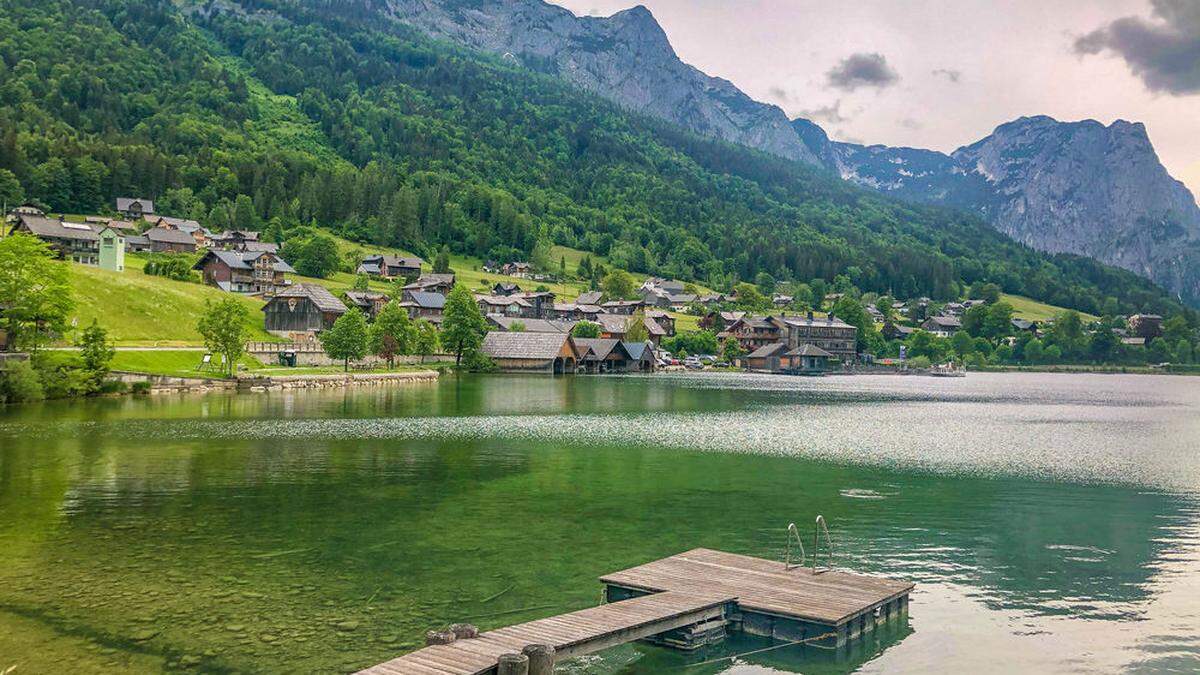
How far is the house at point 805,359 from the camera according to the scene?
16900cm

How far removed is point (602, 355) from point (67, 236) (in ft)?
270

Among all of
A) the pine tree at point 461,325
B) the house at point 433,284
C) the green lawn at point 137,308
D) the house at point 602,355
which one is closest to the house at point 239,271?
the green lawn at point 137,308

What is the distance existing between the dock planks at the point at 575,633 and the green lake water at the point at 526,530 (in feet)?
2.89

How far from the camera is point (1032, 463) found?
48.2 meters

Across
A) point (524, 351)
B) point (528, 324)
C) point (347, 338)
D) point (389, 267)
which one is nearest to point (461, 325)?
point (524, 351)

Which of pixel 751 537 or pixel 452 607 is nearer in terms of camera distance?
pixel 452 607

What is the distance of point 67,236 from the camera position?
124 metres

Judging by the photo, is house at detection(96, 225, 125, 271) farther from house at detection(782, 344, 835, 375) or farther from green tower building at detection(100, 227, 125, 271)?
house at detection(782, 344, 835, 375)

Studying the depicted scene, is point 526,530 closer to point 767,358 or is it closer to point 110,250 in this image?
point 110,250

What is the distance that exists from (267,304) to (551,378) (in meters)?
40.1

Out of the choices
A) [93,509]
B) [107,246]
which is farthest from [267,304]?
[93,509]

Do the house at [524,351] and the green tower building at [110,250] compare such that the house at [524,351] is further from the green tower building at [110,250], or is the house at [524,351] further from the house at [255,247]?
the green tower building at [110,250]

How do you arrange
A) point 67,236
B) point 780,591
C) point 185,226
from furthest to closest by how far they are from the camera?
point 185,226 → point 67,236 → point 780,591

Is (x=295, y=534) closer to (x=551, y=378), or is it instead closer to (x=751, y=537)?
(x=751, y=537)
